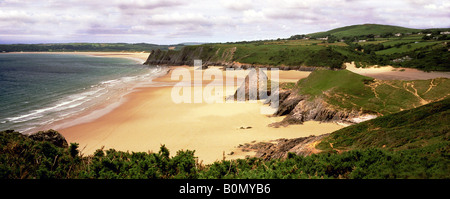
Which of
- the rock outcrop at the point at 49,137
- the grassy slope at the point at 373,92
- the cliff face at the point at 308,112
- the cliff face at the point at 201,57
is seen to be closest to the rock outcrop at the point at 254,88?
the cliff face at the point at 308,112

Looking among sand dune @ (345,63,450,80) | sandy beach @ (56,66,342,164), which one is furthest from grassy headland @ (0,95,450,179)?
sand dune @ (345,63,450,80)

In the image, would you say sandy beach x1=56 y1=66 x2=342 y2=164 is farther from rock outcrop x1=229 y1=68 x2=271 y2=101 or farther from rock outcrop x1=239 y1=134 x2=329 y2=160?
rock outcrop x1=229 y1=68 x2=271 y2=101

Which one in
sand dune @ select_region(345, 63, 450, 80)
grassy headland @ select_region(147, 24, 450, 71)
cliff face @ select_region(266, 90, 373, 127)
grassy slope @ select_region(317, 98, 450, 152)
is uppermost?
grassy headland @ select_region(147, 24, 450, 71)

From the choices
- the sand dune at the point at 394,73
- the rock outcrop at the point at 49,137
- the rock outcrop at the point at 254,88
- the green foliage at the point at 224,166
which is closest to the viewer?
the green foliage at the point at 224,166

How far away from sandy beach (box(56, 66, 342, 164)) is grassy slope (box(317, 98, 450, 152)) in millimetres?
7017

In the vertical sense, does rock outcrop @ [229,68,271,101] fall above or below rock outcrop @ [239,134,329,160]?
above

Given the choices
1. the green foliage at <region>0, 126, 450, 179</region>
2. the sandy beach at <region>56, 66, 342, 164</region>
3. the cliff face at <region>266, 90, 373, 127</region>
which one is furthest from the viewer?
the cliff face at <region>266, 90, 373, 127</region>

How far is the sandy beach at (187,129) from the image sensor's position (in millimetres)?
20828

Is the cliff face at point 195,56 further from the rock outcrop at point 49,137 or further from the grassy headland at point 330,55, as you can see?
the rock outcrop at point 49,137

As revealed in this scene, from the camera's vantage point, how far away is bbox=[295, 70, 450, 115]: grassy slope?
2228 centimetres

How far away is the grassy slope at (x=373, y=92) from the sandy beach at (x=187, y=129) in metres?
3.55

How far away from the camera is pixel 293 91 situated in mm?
29891
